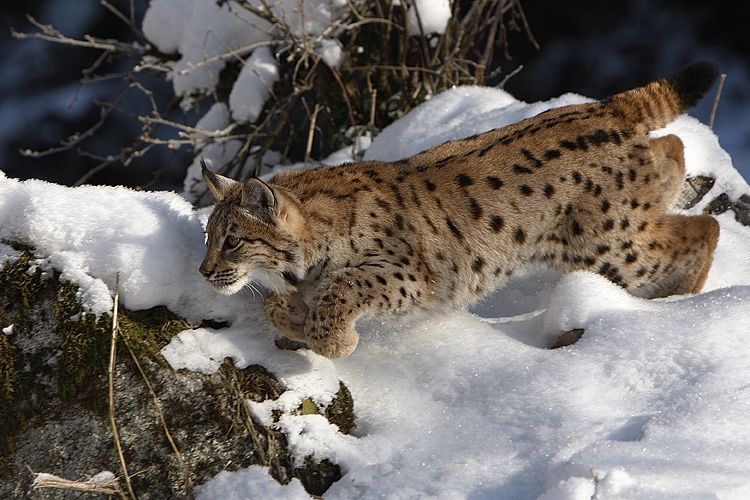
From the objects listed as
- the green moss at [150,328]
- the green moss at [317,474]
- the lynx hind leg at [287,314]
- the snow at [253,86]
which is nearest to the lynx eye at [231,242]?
the lynx hind leg at [287,314]

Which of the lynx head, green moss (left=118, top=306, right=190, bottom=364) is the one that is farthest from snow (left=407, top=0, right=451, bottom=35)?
green moss (left=118, top=306, right=190, bottom=364)

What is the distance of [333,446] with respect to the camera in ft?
8.61

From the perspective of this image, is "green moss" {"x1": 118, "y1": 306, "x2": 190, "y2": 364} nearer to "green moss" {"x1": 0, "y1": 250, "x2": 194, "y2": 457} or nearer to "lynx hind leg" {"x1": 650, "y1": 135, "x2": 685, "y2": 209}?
"green moss" {"x1": 0, "y1": 250, "x2": 194, "y2": 457}

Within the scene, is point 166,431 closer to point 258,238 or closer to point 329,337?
point 329,337

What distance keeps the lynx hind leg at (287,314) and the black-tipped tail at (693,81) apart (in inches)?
84.7

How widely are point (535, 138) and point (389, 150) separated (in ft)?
4.95

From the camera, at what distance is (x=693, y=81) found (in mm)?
3732

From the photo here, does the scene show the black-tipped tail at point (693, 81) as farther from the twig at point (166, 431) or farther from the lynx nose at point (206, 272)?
the twig at point (166, 431)

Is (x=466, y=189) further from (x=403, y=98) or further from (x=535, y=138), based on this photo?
(x=403, y=98)

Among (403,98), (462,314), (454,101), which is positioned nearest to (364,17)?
(403,98)

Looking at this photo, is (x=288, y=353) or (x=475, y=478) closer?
(x=475, y=478)

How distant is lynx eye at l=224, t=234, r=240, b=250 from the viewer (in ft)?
10.5

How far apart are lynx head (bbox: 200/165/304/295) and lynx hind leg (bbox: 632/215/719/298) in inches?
66.2

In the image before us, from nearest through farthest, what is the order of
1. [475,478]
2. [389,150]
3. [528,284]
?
1. [475,478]
2. [528,284]
3. [389,150]
